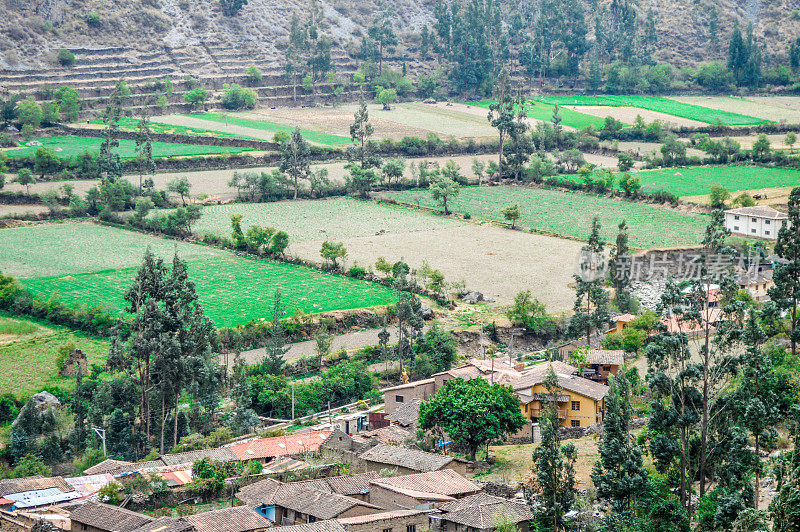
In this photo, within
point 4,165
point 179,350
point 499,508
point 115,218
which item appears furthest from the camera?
point 4,165

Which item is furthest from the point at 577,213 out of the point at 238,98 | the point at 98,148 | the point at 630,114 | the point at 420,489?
the point at 238,98

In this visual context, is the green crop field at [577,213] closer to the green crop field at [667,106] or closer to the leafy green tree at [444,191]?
the leafy green tree at [444,191]

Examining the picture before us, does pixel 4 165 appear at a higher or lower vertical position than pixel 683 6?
lower

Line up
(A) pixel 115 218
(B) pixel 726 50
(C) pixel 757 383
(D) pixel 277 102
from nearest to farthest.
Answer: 1. (C) pixel 757 383
2. (A) pixel 115 218
3. (D) pixel 277 102
4. (B) pixel 726 50

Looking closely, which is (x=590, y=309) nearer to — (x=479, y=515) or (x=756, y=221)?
(x=756, y=221)

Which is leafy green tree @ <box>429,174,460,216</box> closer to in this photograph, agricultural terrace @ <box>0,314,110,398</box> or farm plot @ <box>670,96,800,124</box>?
agricultural terrace @ <box>0,314,110,398</box>

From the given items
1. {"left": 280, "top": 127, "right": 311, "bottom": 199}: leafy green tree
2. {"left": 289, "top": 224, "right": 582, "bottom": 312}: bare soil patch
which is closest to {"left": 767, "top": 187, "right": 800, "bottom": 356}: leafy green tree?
{"left": 289, "top": 224, "right": 582, "bottom": 312}: bare soil patch

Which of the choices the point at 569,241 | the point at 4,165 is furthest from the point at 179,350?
the point at 4,165

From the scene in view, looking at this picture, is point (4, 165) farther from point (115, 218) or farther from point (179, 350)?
point (179, 350)
